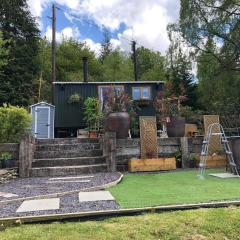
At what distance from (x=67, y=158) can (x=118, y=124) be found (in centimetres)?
143

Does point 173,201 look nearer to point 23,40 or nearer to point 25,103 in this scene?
point 25,103

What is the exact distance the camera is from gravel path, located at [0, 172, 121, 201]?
5.89m

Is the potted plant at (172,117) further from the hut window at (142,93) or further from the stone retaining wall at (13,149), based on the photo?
the hut window at (142,93)

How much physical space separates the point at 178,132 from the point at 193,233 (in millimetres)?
5809

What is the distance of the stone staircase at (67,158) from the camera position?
8.16 metres

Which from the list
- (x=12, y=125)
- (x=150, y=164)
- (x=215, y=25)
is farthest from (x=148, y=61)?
(x=150, y=164)

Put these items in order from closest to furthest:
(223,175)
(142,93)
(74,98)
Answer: (223,175) → (74,98) → (142,93)

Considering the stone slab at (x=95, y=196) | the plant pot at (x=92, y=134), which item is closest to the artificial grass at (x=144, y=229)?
the stone slab at (x=95, y=196)

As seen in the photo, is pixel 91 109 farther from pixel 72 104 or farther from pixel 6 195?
pixel 6 195

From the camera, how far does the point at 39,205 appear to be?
4.80 metres

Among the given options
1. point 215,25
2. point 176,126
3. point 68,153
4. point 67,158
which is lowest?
point 67,158

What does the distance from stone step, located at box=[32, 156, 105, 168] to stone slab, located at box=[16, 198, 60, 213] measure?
3277 mm

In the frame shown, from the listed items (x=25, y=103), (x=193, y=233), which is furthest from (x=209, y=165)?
(x=25, y=103)

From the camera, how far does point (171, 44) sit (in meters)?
23.8
